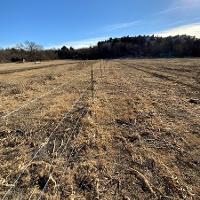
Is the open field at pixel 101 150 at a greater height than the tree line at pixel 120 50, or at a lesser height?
greater

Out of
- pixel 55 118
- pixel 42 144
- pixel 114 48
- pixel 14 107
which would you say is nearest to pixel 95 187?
pixel 42 144

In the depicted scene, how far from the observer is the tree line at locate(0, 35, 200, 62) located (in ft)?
366

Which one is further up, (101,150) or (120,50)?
(101,150)

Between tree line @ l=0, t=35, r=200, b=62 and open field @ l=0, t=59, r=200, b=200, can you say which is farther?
tree line @ l=0, t=35, r=200, b=62

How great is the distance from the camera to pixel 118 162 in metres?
6.49

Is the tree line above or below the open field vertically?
below

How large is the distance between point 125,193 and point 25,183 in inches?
69.8

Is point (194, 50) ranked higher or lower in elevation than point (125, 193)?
lower

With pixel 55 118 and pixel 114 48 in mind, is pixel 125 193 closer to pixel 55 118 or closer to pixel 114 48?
pixel 55 118

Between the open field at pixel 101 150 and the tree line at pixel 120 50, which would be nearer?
the open field at pixel 101 150

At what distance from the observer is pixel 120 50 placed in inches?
5143

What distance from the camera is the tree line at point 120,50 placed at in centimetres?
11144

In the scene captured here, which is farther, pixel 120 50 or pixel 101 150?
pixel 120 50

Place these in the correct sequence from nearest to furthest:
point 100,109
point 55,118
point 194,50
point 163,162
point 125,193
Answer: point 125,193 → point 163,162 → point 55,118 → point 100,109 → point 194,50
